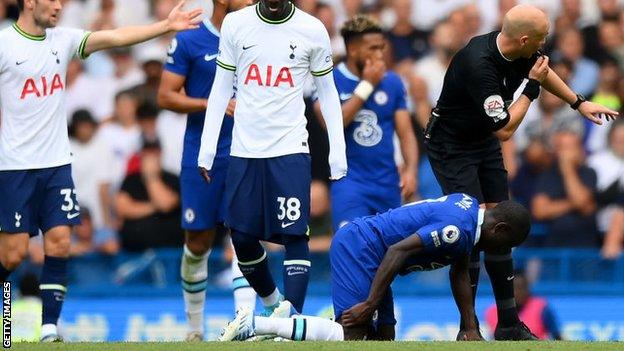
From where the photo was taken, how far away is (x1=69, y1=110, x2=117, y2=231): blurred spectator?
1741 cm

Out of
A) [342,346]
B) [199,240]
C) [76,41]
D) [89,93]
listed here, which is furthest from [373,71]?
[89,93]

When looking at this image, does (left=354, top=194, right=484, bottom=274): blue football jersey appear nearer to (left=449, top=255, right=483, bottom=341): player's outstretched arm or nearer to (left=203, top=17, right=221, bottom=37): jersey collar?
(left=449, top=255, right=483, bottom=341): player's outstretched arm

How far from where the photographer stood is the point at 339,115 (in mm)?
11578

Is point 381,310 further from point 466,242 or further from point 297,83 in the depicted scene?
point 297,83

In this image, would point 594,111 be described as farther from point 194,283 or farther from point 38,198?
point 38,198

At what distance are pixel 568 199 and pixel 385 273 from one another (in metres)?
5.94

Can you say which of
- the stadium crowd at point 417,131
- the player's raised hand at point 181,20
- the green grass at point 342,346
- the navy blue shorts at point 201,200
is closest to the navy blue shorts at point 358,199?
the navy blue shorts at point 201,200

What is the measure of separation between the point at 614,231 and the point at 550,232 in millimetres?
657

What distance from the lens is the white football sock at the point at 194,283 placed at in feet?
43.6

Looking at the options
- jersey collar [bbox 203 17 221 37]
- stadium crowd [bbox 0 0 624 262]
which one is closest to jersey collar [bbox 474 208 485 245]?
jersey collar [bbox 203 17 221 37]

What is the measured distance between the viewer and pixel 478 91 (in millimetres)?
11188

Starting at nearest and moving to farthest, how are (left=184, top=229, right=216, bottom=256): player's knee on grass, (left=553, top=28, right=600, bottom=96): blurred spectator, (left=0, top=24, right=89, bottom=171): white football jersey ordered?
(left=0, top=24, right=89, bottom=171): white football jersey
(left=184, top=229, right=216, bottom=256): player's knee on grass
(left=553, top=28, right=600, bottom=96): blurred spectator

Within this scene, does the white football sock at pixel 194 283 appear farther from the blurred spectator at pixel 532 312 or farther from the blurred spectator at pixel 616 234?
the blurred spectator at pixel 616 234

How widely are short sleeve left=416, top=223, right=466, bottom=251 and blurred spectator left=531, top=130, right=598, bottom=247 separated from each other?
562 cm
